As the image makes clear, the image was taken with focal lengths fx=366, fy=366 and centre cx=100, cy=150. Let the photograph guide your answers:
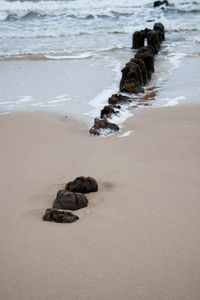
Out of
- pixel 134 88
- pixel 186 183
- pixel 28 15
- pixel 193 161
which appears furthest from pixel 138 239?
pixel 28 15

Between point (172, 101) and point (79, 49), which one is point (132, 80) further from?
point (79, 49)

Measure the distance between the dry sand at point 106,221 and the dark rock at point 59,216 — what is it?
4cm

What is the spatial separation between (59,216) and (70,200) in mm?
177

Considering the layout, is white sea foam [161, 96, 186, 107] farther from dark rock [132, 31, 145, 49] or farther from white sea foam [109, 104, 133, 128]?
dark rock [132, 31, 145, 49]

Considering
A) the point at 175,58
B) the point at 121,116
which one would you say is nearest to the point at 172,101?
the point at 121,116

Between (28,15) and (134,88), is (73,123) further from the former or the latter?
(28,15)

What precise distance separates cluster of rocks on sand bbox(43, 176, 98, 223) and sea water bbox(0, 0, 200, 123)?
6.72 feet

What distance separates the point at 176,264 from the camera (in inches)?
73.4

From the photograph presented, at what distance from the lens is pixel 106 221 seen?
227cm

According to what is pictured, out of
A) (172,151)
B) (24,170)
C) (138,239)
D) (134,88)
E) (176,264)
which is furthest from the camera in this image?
(134,88)

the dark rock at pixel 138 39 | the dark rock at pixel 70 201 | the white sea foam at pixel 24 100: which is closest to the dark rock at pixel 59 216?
the dark rock at pixel 70 201

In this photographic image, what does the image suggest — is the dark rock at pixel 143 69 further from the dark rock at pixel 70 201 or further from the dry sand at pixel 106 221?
the dark rock at pixel 70 201

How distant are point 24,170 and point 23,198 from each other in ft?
1.79

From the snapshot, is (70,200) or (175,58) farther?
(175,58)
